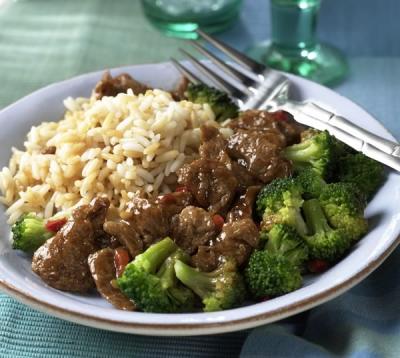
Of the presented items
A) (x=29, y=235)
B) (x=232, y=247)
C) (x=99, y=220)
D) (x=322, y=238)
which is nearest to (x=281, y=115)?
(x=322, y=238)

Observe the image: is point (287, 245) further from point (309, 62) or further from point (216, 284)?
point (309, 62)

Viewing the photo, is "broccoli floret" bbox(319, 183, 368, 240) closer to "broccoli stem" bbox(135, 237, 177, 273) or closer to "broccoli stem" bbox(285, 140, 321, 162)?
"broccoli stem" bbox(285, 140, 321, 162)

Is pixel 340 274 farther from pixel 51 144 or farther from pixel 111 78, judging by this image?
pixel 111 78

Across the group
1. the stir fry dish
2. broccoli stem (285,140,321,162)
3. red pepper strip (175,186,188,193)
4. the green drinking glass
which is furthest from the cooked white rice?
the green drinking glass

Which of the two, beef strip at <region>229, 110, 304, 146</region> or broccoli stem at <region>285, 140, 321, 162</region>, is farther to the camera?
beef strip at <region>229, 110, 304, 146</region>

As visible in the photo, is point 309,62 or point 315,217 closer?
point 315,217

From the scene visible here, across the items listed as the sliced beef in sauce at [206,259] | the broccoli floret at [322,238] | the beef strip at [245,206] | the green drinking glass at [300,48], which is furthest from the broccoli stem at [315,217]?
the green drinking glass at [300,48]

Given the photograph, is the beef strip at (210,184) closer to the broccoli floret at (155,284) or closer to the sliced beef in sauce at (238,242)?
the sliced beef in sauce at (238,242)
